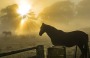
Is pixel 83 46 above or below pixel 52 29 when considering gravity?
below

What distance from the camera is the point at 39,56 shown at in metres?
8.38

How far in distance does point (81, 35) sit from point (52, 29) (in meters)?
1.69

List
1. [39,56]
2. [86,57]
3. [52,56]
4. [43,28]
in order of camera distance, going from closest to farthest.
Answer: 1. [52,56]
2. [39,56]
3. [86,57]
4. [43,28]

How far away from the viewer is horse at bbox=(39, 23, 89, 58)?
46.4 feet

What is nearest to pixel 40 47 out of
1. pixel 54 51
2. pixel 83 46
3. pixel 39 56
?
pixel 39 56

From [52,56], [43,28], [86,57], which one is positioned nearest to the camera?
[52,56]

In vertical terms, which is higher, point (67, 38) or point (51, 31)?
point (51, 31)

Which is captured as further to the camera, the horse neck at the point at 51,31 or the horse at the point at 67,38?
the horse neck at the point at 51,31

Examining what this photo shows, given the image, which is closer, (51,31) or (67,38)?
(51,31)

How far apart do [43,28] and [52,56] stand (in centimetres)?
753

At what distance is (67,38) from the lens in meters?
14.6

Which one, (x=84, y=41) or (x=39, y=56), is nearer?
(x=39, y=56)

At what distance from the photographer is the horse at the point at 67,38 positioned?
14148mm

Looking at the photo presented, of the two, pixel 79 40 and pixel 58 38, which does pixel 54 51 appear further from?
pixel 79 40
